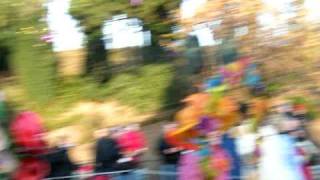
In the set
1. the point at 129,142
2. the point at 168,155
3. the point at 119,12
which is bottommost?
the point at 168,155

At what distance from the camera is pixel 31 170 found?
795cm

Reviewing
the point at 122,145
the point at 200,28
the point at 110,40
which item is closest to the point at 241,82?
→ the point at 200,28

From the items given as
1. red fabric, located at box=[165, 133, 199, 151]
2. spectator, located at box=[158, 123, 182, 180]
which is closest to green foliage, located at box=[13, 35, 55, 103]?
spectator, located at box=[158, 123, 182, 180]

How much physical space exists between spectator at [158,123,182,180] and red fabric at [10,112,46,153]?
1.19 m

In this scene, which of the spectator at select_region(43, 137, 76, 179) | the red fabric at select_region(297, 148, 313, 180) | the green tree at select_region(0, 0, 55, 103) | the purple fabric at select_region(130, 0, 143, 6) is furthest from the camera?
the purple fabric at select_region(130, 0, 143, 6)

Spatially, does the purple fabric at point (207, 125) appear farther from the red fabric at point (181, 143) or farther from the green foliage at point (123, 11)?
the green foliage at point (123, 11)

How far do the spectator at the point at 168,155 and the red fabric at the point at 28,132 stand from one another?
1191mm

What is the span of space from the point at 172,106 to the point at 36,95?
1.51m

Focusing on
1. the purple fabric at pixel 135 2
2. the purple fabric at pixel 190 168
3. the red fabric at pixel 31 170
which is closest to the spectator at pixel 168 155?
the purple fabric at pixel 190 168

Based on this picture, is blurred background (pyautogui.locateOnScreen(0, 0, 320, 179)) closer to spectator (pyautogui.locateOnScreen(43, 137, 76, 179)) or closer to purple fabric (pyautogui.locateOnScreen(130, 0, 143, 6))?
purple fabric (pyautogui.locateOnScreen(130, 0, 143, 6))

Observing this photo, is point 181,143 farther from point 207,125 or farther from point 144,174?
point 144,174

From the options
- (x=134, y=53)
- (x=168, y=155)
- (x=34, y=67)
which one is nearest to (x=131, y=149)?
(x=168, y=155)

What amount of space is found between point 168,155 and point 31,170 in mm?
1346

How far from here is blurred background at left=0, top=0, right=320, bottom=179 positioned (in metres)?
7.99
